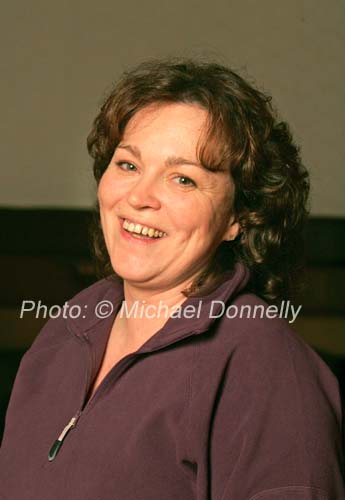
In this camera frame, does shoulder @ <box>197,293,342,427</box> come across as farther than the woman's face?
No

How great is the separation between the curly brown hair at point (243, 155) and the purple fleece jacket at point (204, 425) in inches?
4.2

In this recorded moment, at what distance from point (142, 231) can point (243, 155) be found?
0.21m

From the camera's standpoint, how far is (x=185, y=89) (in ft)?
4.13

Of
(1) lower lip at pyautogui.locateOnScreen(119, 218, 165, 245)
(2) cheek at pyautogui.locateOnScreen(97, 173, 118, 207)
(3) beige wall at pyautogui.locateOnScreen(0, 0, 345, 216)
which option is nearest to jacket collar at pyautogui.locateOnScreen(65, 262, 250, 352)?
(1) lower lip at pyautogui.locateOnScreen(119, 218, 165, 245)

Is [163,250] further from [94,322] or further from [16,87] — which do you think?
[16,87]

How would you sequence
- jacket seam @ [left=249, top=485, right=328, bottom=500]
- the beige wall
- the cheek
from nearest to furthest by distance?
jacket seam @ [left=249, top=485, right=328, bottom=500], the cheek, the beige wall

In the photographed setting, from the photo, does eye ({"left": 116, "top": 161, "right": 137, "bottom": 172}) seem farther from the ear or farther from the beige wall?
the beige wall

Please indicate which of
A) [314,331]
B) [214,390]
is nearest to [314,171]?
[314,331]

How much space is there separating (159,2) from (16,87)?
0.55 metres

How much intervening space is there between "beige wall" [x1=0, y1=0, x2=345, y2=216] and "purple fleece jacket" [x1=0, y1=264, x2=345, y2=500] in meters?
1.34

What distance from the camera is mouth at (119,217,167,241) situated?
1258 mm

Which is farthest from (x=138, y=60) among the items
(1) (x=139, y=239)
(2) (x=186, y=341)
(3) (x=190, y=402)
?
(3) (x=190, y=402)

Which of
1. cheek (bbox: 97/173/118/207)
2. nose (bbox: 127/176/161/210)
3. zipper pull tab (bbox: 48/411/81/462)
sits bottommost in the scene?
zipper pull tab (bbox: 48/411/81/462)

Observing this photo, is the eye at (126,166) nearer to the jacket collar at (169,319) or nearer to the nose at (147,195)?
the nose at (147,195)
